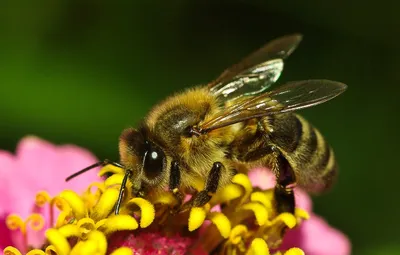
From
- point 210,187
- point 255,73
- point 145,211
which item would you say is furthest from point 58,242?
point 255,73

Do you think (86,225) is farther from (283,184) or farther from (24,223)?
(283,184)

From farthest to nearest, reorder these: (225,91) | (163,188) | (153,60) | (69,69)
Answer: (153,60), (69,69), (225,91), (163,188)

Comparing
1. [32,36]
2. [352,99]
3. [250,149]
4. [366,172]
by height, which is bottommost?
[366,172]

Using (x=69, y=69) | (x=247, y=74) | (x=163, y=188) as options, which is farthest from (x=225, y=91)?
(x=69, y=69)

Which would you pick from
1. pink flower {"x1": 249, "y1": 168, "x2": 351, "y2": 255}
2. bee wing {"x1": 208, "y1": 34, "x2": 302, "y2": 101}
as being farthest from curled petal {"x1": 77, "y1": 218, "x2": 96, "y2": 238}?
pink flower {"x1": 249, "y1": 168, "x2": 351, "y2": 255}

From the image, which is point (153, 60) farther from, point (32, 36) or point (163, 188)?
point (163, 188)

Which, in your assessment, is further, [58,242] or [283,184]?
[283,184]

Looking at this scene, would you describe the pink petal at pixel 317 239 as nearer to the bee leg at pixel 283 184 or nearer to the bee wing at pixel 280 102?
the bee leg at pixel 283 184
